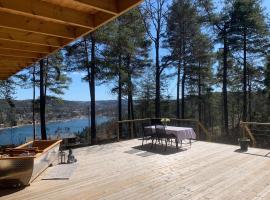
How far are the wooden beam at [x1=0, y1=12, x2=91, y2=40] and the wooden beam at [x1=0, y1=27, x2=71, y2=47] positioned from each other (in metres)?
0.32

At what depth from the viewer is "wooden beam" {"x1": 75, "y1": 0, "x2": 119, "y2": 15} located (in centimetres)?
313

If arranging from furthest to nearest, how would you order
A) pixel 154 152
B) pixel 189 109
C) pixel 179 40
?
pixel 189 109 → pixel 179 40 → pixel 154 152

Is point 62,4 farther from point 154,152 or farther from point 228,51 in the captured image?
point 228,51

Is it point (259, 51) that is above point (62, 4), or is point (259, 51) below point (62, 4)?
above

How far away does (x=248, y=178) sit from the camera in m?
5.36

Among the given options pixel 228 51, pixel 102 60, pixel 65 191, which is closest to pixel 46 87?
pixel 102 60

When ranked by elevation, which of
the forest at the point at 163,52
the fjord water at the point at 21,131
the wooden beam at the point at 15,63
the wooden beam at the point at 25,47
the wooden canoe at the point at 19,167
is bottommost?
the fjord water at the point at 21,131

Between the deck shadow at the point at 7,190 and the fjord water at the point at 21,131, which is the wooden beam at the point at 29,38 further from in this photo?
the fjord water at the point at 21,131

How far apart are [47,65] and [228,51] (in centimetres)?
1116

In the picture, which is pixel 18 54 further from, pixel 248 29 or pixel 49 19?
pixel 248 29

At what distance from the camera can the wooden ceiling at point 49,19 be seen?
319 cm

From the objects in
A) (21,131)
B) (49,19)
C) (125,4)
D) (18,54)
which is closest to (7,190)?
(18,54)

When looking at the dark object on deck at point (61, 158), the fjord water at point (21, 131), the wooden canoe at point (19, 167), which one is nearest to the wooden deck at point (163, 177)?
the wooden canoe at point (19, 167)

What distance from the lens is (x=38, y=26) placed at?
404cm
